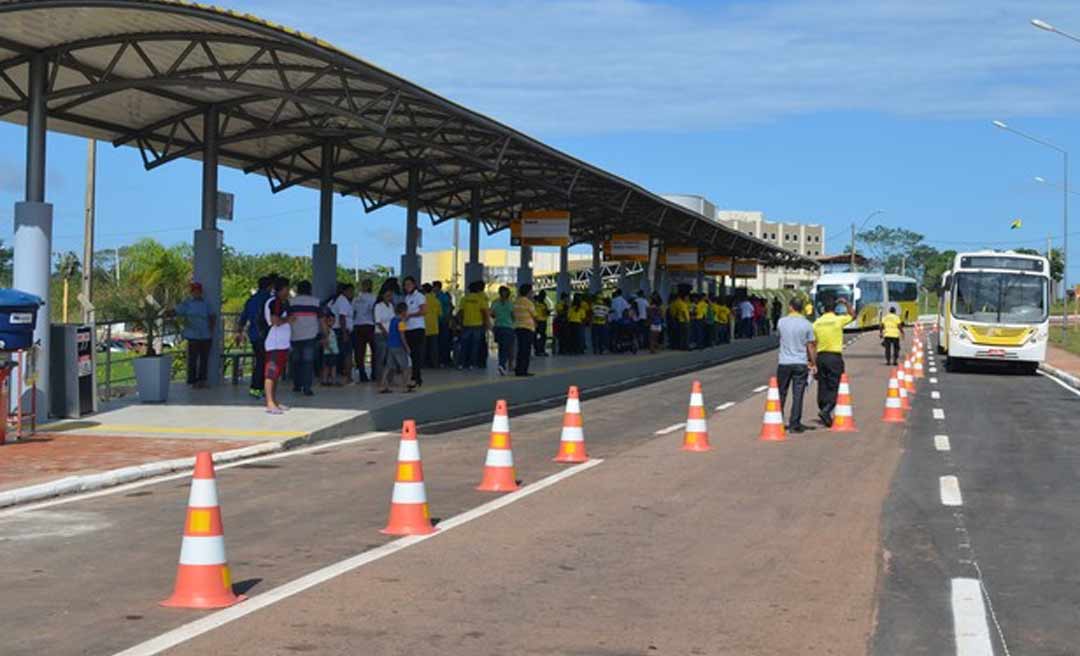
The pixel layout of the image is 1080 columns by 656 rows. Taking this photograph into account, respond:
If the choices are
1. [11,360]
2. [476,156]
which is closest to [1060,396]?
[476,156]

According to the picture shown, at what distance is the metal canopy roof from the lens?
16.6 m

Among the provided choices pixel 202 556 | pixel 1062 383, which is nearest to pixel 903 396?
pixel 1062 383

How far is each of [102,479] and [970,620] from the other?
830cm

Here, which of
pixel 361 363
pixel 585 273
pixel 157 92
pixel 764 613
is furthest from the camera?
pixel 585 273

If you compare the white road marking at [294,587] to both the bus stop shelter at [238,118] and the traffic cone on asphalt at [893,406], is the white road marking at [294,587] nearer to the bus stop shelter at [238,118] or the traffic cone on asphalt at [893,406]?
the bus stop shelter at [238,118]

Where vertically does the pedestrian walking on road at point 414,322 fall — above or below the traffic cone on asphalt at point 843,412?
above

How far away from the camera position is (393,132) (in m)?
23.7

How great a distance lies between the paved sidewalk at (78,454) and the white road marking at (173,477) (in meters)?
0.49

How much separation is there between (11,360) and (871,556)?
424 inches

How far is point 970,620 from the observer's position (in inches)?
290

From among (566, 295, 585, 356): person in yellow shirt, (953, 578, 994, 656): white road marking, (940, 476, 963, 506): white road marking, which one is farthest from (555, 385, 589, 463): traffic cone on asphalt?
(566, 295, 585, 356): person in yellow shirt

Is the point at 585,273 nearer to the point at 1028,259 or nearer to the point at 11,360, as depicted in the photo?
the point at 1028,259

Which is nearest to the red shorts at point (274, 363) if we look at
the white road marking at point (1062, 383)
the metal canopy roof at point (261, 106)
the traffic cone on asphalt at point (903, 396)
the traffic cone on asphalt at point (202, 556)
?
the metal canopy roof at point (261, 106)

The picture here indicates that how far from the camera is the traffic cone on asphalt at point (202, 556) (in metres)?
7.41
